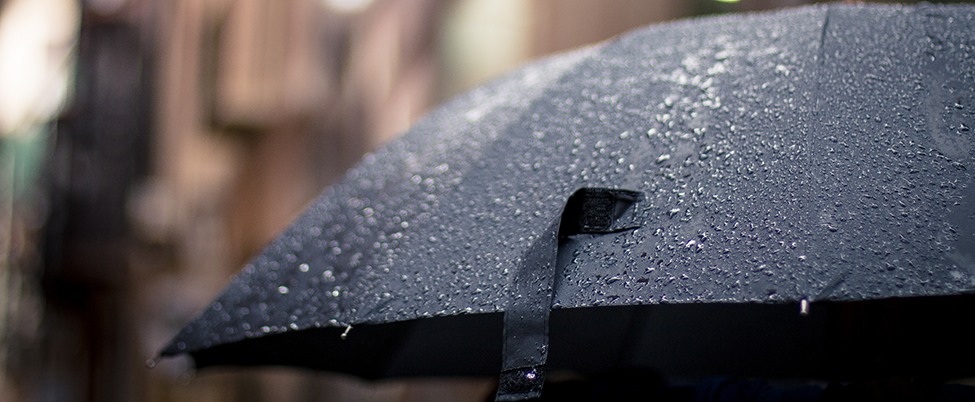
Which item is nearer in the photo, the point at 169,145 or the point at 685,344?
the point at 685,344

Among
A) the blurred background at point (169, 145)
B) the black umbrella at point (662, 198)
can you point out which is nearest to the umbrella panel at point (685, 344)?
the black umbrella at point (662, 198)

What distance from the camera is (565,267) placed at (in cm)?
107

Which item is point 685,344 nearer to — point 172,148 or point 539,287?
point 539,287

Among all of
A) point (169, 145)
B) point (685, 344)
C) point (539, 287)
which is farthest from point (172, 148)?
point (539, 287)

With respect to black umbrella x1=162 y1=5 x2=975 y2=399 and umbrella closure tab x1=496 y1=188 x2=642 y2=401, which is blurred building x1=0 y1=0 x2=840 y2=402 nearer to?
black umbrella x1=162 y1=5 x2=975 y2=399

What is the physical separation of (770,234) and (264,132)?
188 inches

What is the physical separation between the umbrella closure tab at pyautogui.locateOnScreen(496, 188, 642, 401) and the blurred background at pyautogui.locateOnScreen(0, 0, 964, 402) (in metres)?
3.09

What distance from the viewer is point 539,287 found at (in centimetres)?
105

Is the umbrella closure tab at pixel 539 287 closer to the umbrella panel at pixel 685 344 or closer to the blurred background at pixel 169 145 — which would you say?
the umbrella panel at pixel 685 344

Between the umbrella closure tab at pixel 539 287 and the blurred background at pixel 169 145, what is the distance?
309cm

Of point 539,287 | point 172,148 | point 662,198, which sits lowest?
point 539,287

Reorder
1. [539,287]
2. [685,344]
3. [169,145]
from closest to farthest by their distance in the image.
→ [539,287], [685,344], [169,145]

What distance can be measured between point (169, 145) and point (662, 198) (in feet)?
18.8

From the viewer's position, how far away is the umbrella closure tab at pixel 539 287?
3.36 feet
